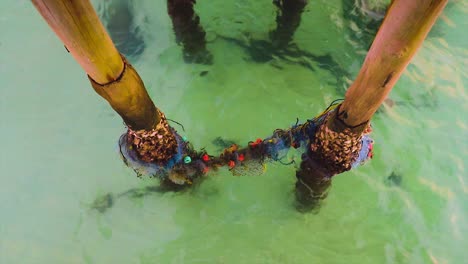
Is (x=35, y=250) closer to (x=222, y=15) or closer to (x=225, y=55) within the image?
(x=225, y=55)

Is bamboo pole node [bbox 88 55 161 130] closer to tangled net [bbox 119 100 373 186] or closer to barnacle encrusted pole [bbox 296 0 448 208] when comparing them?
tangled net [bbox 119 100 373 186]

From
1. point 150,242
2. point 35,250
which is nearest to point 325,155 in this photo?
point 150,242

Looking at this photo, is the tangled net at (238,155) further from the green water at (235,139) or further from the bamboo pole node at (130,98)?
the green water at (235,139)

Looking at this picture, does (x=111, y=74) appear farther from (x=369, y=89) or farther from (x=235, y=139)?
(x=235, y=139)

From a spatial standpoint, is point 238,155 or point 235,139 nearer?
point 238,155

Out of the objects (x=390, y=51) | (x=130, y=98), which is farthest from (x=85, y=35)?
(x=390, y=51)

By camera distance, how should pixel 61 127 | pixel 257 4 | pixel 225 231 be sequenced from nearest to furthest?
1. pixel 225 231
2. pixel 61 127
3. pixel 257 4
